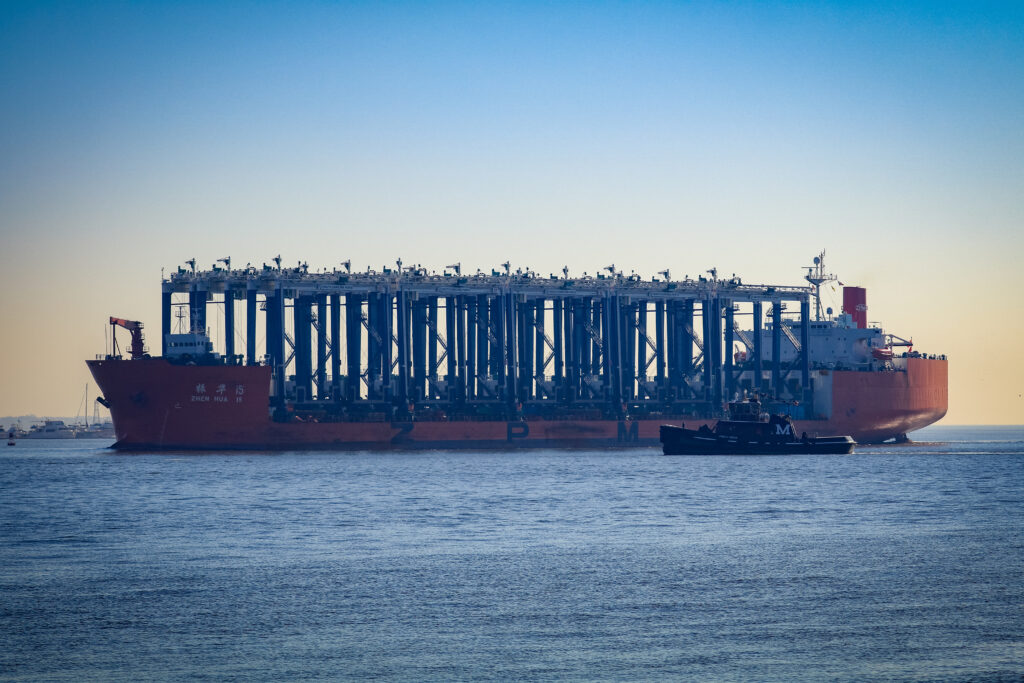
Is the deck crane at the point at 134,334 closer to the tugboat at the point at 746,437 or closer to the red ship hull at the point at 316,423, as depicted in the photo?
the red ship hull at the point at 316,423

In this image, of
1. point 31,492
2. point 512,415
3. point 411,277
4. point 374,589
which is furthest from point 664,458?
point 374,589

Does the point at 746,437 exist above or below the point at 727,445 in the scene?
above

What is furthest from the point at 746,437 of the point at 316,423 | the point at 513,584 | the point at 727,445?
the point at 513,584

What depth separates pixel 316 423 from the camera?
296 ft

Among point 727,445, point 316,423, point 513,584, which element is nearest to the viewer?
point 513,584

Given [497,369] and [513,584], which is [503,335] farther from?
[513,584]

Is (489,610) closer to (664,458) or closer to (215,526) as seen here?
(215,526)

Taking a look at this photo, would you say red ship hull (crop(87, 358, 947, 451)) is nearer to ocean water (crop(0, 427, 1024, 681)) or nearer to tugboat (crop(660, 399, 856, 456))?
tugboat (crop(660, 399, 856, 456))

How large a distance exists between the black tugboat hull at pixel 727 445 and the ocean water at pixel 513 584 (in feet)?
75.8

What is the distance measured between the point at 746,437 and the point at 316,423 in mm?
31878

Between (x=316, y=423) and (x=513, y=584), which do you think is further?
(x=316, y=423)

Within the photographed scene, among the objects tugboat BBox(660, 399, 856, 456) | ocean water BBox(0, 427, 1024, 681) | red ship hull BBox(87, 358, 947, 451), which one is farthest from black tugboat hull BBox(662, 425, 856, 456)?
ocean water BBox(0, 427, 1024, 681)

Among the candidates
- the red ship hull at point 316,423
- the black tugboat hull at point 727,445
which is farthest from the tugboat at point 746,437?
the red ship hull at point 316,423

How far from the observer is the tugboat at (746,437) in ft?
259
